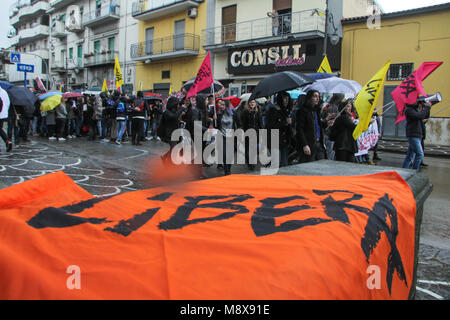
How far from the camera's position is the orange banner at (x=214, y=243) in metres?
1.34

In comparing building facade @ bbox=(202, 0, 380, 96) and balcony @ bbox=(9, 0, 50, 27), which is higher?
balcony @ bbox=(9, 0, 50, 27)

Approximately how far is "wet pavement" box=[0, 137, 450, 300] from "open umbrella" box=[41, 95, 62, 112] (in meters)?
1.64

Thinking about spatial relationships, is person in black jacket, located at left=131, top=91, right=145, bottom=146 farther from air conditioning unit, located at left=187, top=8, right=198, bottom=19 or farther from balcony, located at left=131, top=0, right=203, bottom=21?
balcony, located at left=131, top=0, right=203, bottom=21

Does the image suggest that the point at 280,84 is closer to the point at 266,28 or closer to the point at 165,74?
the point at 266,28

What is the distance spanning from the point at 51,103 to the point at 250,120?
7848 millimetres

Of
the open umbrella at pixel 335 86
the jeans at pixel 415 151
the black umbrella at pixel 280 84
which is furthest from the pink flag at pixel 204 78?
the jeans at pixel 415 151

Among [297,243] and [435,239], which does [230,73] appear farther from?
[297,243]

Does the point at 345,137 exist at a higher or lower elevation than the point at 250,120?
lower

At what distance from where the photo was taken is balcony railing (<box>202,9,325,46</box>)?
1920 centimetres

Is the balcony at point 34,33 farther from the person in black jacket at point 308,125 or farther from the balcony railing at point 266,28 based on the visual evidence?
the person in black jacket at point 308,125

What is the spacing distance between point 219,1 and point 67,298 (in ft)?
80.6

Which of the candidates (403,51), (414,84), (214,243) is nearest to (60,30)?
(403,51)

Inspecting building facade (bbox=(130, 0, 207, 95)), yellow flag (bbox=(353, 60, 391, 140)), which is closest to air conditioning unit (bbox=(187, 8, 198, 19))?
building facade (bbox=(130, 0, 207, 95))

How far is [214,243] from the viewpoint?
1.60 m
